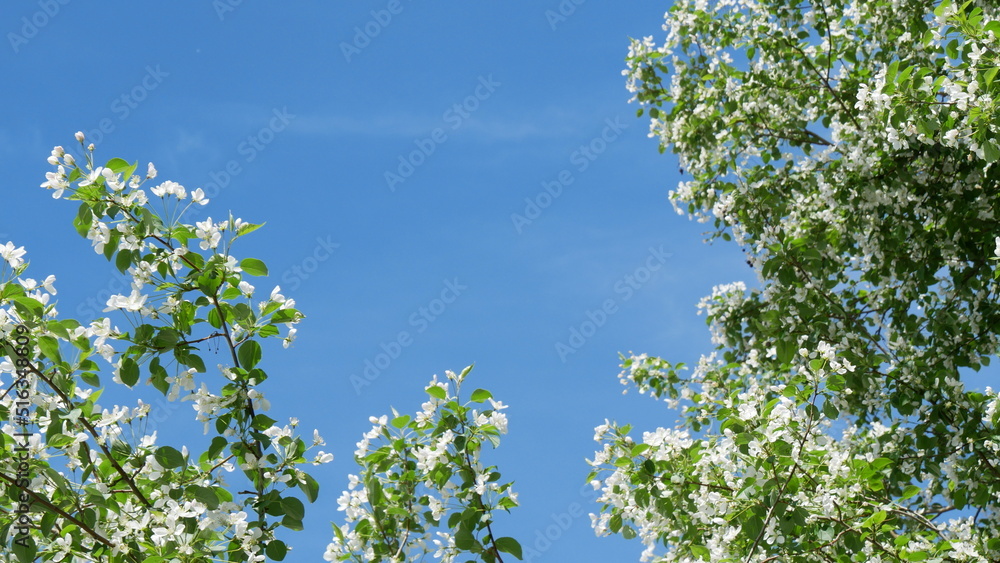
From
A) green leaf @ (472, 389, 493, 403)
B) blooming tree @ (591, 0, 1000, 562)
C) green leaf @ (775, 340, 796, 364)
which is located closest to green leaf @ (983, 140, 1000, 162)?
blooming tree @ (591, 0, 1000, 562)

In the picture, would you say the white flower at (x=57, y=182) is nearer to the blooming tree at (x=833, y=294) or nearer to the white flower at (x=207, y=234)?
the white flower at (x=207, y=234)

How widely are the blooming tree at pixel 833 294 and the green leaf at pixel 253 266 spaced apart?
1.96 meters

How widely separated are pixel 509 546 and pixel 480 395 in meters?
0.66

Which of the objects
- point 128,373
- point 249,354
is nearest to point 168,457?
point 128,373

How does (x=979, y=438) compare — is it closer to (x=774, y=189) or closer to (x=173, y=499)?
(x=774, y=189)

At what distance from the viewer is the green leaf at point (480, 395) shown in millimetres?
3613

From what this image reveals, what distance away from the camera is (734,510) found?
4.23 m

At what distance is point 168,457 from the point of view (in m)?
3.32

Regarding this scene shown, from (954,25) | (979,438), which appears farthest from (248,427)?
(979,438)

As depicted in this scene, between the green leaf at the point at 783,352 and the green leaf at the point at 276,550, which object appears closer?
the green leaf at the point at 276,550

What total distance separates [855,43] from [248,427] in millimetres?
6905

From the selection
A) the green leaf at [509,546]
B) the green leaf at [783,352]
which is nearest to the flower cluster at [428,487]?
the green leaf at [509,546]

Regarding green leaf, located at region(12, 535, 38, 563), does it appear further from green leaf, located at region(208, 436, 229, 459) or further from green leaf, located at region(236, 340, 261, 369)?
green leaf, located at region(236, 340, 261, 369)

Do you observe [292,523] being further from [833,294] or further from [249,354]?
[833,294]
